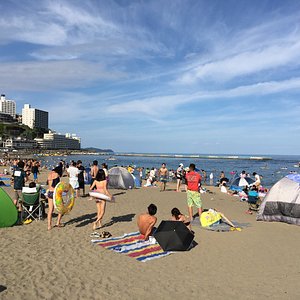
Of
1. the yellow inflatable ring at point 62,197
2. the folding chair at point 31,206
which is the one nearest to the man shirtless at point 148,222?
the yellow inflatable ring at point 62,197

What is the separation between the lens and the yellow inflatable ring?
8.01 meters

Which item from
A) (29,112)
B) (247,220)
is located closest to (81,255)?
(247,220)

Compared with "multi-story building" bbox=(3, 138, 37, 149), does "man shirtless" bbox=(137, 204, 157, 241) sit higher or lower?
lower

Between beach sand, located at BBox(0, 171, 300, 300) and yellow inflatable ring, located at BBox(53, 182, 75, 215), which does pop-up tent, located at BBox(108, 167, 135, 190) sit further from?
yellow inflatable ring, located at BBox(53, 182, 75, 215)

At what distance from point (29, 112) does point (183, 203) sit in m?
195

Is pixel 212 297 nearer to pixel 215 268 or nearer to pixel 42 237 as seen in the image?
pixel 215 268

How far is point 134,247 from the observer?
698 centimetres

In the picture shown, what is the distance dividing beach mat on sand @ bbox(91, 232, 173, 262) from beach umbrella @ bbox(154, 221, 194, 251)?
0.17 m

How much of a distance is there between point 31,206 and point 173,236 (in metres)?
4.29

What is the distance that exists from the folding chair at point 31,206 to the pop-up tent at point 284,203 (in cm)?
710

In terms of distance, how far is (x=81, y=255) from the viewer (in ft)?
20.8

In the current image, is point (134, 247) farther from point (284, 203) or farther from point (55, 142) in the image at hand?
point (55, 142)

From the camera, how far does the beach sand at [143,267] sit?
4.82m

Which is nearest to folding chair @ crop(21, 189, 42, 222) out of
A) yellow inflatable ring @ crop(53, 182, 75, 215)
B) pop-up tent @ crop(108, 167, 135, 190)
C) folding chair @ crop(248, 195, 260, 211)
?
yellow inflatable ring @ crop(53, 182, 75, 215)
